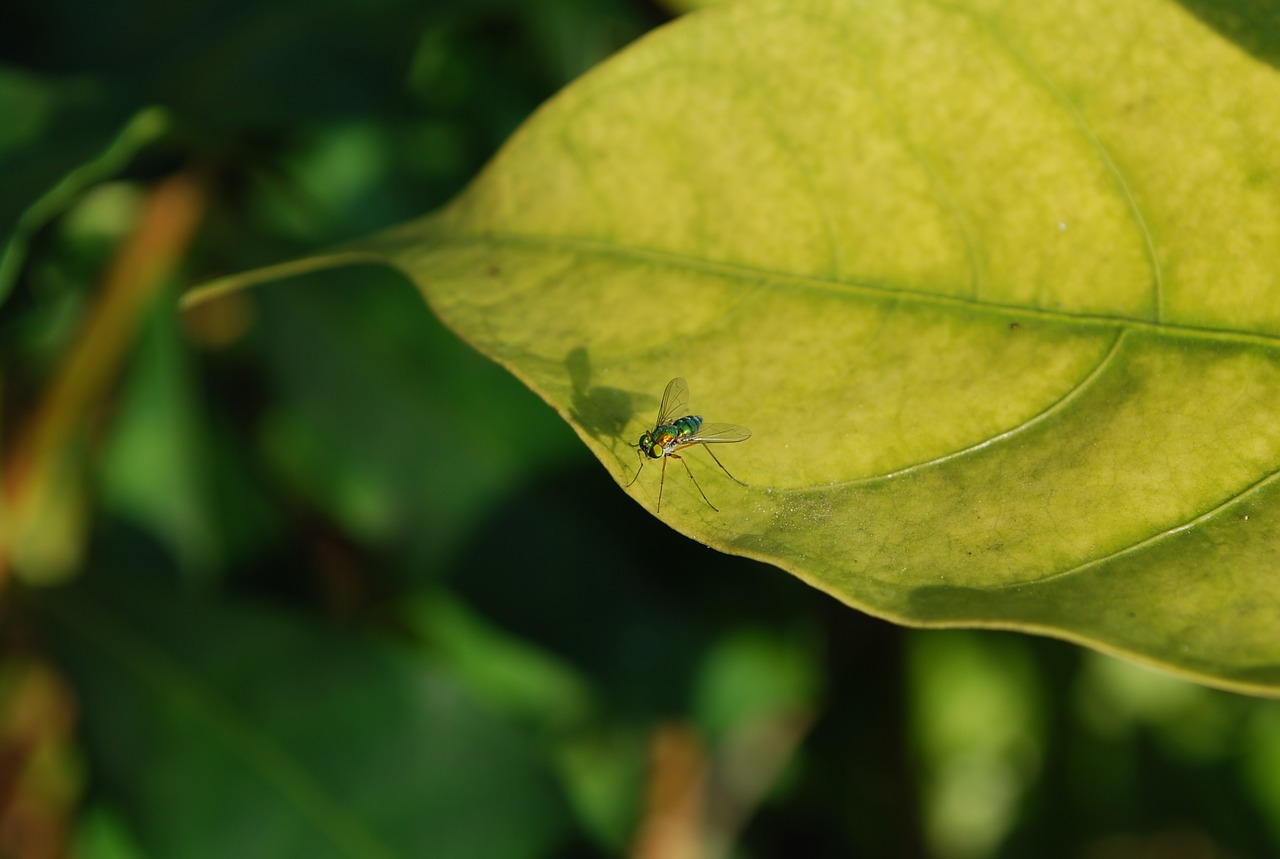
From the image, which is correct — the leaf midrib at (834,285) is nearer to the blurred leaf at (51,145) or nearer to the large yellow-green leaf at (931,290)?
the large yellow-green leaf at (931,290)

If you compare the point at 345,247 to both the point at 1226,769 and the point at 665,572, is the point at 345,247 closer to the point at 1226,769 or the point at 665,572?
the point at 665,572

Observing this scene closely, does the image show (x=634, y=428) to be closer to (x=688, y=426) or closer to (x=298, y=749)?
(x=688, y=426)

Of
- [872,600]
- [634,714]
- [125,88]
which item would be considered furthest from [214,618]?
[872,600]

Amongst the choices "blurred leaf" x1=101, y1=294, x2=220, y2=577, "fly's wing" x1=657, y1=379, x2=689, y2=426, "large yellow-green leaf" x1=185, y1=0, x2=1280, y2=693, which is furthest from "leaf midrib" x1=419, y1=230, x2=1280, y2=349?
"blurred leaf" x1=101, y1=294, x2=220, y2=577

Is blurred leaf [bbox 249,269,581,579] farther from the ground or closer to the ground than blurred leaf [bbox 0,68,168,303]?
closer to the ground

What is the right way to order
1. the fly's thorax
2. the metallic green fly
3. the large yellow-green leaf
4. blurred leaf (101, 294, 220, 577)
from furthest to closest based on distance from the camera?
blurred leaf (101, 294, 220, 577) < the fly's thorax < the metallic green fly < the large yellow-green leaf

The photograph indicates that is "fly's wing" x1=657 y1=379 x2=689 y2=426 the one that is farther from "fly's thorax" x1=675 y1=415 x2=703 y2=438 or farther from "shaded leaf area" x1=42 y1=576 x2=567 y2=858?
"shaded leaf area" x1=42 y1=576 x2=567 y2=858

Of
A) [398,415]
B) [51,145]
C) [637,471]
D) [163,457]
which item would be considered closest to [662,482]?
[637,471]
